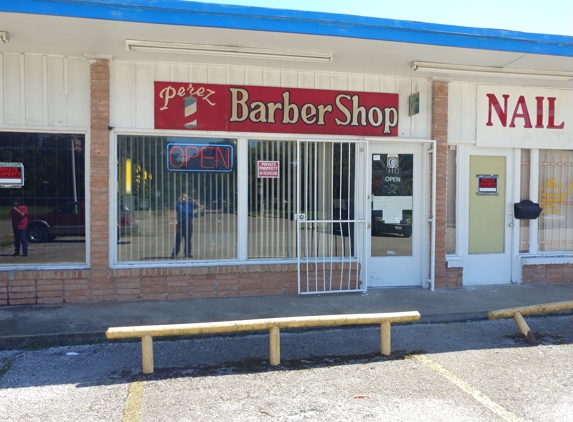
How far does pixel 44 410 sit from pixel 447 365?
3710 mm

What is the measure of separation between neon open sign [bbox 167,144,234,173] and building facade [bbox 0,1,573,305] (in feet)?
0.07

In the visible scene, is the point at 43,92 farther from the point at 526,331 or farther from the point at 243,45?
the point at 526,331

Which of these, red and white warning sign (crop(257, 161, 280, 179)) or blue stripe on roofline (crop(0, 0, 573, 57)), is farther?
red and white warning sign (crop(257, 161, 280, 179))

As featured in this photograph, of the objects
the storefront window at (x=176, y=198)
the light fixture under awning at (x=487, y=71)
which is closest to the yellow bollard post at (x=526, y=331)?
the light fixture under awning at (x=487, y=71)

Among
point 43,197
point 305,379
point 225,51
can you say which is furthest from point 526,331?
point 43,197

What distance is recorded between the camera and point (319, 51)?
6.82 metres

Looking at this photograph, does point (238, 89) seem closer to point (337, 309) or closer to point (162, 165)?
point (162, 165)

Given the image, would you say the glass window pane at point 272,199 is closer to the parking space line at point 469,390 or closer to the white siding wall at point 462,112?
the white siding wall at point 462,112

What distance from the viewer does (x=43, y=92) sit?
22.7 feet

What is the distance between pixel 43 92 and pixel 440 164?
19.5 feet

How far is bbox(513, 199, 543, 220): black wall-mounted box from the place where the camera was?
8.59m

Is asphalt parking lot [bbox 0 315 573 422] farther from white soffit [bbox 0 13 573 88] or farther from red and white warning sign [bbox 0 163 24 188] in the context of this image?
white soffit [bbox 0 13 573 88]

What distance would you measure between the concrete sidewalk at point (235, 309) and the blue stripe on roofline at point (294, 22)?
3.49 m

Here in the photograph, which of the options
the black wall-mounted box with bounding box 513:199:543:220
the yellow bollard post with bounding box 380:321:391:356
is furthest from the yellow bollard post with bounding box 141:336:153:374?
the black wall-mounted box with bounding box 513:199:543:220
